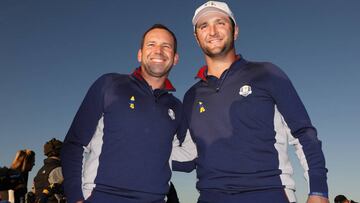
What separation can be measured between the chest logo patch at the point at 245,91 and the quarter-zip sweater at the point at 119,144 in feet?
2.96

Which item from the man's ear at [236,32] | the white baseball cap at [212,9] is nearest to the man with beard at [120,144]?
the white baseball cap at [212,9]

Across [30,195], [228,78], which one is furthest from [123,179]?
[30,195]

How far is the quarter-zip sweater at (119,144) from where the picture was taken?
161 inches

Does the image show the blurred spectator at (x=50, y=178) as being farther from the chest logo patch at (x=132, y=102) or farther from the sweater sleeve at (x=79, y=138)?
the chest logo patch at (x=132, y=102)

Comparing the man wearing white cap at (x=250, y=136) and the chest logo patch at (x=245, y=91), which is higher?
the chest logo patch at (x=245, y=91)

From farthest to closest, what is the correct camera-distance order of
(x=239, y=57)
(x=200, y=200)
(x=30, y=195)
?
(x=30, y=195), (x=239, y=57), (x=200, y=200)

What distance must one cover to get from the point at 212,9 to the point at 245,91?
118 centimetres

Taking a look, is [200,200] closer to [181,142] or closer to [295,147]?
[181,142]

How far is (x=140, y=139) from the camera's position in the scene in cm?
417

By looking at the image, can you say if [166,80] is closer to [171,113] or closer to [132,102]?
[171,113]

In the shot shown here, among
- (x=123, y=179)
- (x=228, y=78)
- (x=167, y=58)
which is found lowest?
(x=123, y=179)

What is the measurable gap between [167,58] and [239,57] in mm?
888

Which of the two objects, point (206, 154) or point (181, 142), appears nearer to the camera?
point (206, 154)

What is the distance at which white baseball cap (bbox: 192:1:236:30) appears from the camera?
→ 4715mm
